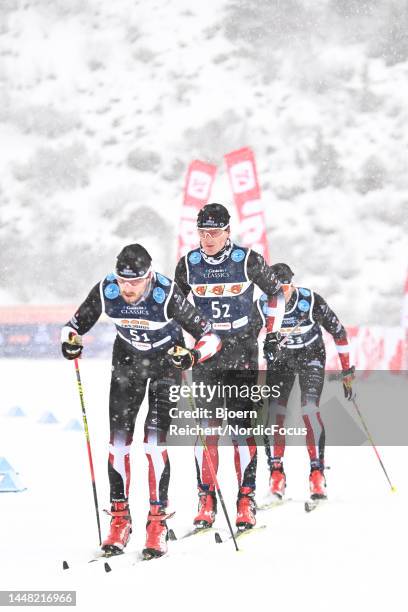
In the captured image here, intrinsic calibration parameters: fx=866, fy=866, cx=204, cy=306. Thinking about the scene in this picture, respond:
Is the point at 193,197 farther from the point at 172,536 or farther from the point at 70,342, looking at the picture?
the point at 70,342

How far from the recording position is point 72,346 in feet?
18.7

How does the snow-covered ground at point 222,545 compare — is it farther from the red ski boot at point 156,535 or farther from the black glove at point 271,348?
the black glove at point 271,348

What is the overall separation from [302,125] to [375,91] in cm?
586

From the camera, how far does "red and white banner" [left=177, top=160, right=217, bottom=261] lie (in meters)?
25.3

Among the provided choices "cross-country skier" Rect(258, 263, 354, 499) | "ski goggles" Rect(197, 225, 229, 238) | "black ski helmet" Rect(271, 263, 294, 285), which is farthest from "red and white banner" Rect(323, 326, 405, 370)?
"ski goggles" Rect(197, 225, 229, 238)

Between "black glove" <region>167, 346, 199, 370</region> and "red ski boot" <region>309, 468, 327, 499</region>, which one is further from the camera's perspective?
"red ski boot" <region>309, 468, 327, 499</region>

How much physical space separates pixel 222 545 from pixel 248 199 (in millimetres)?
19848

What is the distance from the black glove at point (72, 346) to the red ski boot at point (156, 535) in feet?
3.70

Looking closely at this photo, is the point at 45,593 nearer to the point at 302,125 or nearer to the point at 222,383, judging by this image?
the point at 222,383

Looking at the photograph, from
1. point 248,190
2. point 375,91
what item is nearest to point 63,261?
point 375,91

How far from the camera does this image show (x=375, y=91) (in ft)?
193

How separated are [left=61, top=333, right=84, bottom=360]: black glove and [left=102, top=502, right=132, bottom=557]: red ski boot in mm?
1025

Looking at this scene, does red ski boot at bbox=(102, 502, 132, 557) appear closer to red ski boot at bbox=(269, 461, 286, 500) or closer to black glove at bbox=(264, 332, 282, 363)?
black glove at bbox=(264, 332, 282, 363)

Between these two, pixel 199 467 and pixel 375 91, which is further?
pixel 375 91
